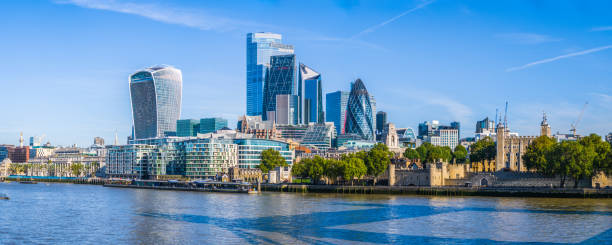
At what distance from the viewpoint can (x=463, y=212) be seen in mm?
62500

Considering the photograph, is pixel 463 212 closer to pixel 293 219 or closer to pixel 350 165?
pixel 293 219

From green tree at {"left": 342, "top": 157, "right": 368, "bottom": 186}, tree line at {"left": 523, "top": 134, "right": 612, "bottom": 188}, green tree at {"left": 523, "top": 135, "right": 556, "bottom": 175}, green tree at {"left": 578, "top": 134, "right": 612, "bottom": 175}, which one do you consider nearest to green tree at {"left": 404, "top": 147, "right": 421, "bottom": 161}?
green tree at {"left": 342, "top": 157, "right": 368, "bottom": 186}

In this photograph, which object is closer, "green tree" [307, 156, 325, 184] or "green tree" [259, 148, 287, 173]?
"green tree" [307, 156, 325, 184]

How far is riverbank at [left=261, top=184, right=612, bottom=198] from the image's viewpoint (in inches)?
3177

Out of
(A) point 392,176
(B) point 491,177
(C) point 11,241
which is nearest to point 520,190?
(B) point 491,177

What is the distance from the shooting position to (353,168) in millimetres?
103188

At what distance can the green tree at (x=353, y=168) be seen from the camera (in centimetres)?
10300

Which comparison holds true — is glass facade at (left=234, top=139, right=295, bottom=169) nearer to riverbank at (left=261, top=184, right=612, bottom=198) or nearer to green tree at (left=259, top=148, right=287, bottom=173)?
green tree at (left=259, top=148, right=287, bottom=173)

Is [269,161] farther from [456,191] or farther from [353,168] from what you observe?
[456,191]

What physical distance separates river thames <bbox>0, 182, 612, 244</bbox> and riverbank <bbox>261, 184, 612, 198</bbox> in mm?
5289

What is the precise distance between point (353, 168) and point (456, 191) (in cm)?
1912

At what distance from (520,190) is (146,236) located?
57.0m

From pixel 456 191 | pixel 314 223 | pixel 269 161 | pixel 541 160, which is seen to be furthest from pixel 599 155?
pixel 269 161

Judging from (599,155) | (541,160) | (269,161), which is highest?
(599,155)
